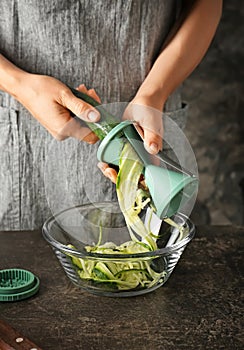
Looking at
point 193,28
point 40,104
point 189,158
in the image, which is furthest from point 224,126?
point 189,158

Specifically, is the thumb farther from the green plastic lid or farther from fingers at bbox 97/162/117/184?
the green plastic lid

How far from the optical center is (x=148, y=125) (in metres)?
1.25

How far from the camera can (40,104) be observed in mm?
1480

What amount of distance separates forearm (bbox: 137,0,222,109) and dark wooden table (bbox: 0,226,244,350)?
0.37 m

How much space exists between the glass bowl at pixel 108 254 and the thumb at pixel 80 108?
158mm

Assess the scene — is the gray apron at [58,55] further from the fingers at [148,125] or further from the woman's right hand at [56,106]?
the fingers at [148,125]

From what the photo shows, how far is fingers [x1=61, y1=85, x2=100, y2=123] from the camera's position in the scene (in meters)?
1.27

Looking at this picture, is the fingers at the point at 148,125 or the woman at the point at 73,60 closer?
the fingers at the point at 148,125

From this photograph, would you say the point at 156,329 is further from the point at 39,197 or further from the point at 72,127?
the point at 39,197

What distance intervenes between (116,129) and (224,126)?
1.53 meters

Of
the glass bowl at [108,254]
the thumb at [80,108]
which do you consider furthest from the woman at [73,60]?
the glass bowl at [108,254]

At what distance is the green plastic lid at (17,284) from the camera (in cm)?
124

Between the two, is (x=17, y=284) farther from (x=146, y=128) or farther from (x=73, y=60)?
(x=73, y=60)

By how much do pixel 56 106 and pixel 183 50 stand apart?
0.35 metres
